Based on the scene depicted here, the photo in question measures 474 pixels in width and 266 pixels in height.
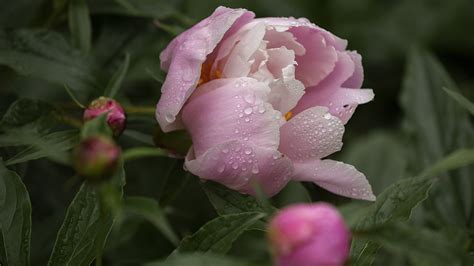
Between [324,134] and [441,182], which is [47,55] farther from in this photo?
[441,182]

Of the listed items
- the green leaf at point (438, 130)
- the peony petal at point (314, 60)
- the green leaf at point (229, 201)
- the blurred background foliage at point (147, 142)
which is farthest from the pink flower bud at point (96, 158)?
the green leaf at point (438, 130)

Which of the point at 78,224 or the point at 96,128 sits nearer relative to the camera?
the point at 96,128

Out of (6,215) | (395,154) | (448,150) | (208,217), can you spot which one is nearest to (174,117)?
(6,215)

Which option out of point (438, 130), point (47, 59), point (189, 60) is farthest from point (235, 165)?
point (438, 130)

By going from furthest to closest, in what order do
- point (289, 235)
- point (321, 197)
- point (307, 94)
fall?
point (321, 197)
point (307, 94)
point (289, 235)

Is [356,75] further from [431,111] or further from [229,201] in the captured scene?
[431,111]

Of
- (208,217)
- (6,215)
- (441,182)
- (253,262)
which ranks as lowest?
(208,217)

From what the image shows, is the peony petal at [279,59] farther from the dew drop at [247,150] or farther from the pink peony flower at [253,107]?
the dew drop at [247,150]
